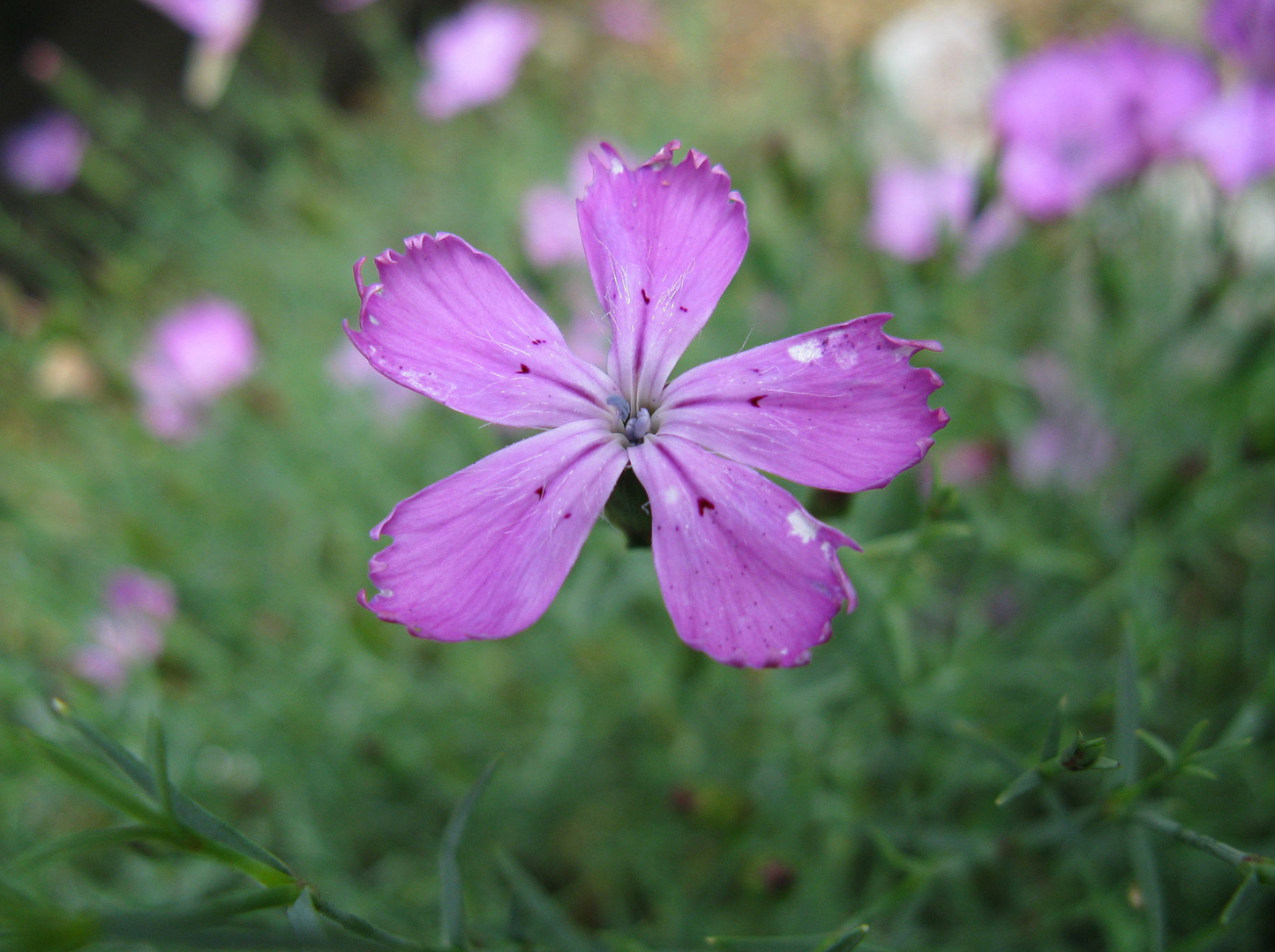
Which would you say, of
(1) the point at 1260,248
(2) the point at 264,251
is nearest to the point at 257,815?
(2) the point at 264,251

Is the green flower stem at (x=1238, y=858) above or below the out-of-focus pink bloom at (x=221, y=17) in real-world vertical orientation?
below

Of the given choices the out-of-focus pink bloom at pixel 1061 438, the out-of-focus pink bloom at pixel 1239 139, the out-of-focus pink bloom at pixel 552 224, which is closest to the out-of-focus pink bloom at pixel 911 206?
the out-of-focus pink bloom at pixel 1061 438

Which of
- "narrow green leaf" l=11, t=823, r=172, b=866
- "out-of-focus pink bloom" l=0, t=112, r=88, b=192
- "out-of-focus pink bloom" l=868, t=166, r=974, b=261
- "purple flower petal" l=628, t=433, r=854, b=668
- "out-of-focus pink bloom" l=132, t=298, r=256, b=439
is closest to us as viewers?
"narrow green leaf" l=11, t=823, r=172, b=866

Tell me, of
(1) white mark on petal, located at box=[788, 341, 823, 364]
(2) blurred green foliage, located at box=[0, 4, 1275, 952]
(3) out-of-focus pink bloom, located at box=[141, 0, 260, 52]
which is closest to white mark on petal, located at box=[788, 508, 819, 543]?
(1) white mark on petal, located at box=[788, 341, 823, 364]

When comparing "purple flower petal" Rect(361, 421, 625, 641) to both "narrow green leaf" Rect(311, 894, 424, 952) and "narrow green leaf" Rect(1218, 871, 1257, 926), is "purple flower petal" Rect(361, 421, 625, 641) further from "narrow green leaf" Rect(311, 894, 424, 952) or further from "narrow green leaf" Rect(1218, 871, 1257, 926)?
"narrow green leaf" Rect(1218, 871, 1257, 926)

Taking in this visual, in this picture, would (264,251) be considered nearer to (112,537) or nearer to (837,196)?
(112,537)

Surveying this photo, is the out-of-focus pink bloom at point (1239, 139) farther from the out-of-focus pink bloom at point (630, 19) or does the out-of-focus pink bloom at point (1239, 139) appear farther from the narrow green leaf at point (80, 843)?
the out-of-focus pink bloom at point (630, 19)
